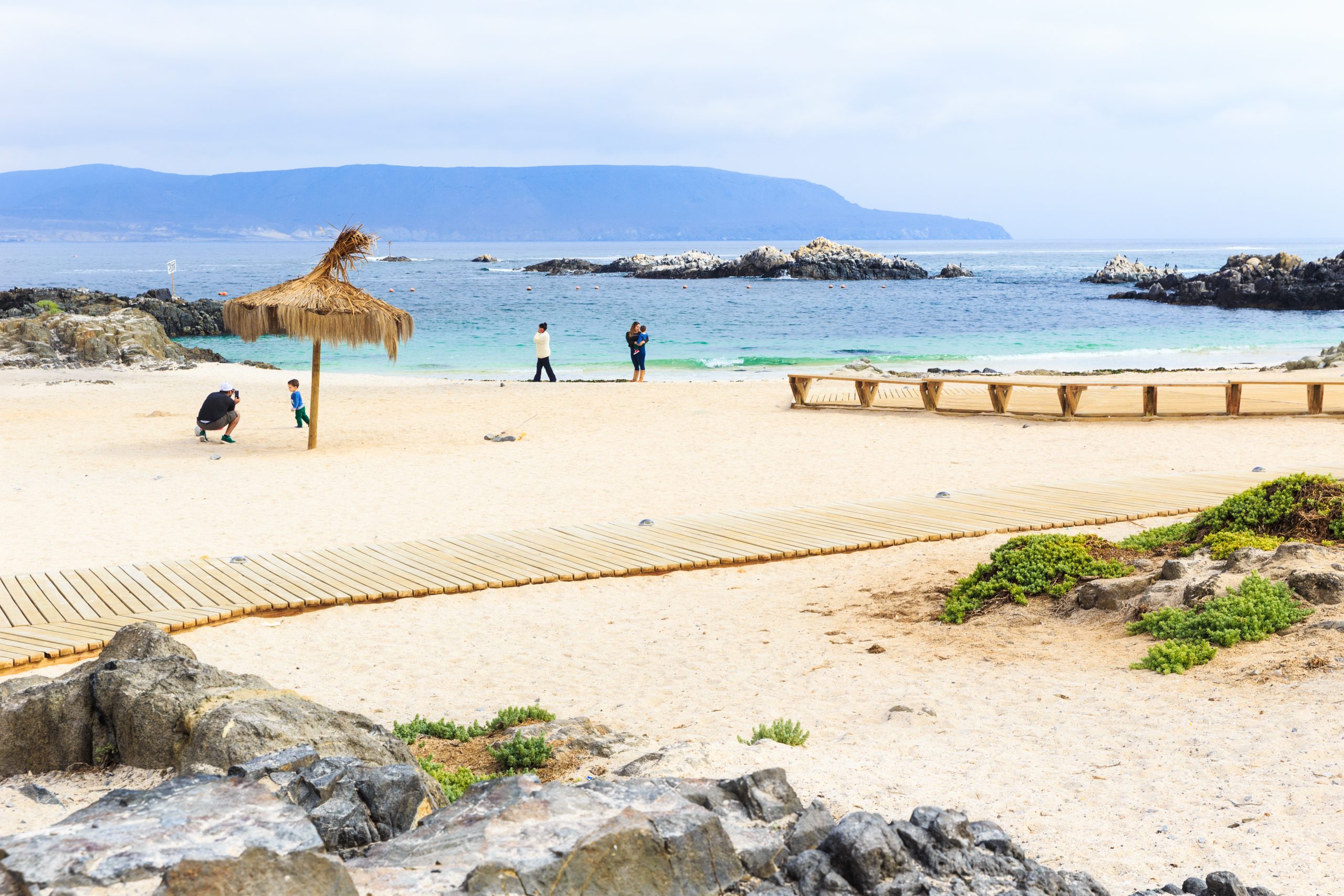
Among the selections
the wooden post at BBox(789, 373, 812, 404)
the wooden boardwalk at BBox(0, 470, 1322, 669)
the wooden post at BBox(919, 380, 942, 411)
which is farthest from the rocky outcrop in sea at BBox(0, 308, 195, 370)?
the wooden boardwalk at BBox(0, 470, 1322, 669)

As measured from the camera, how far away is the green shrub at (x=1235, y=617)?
17.7 feet

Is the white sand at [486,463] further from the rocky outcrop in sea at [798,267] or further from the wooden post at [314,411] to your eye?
the rocky outcrop in sea at [798,267]

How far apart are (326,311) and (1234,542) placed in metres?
11.0

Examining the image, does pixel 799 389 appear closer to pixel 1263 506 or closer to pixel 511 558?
pixel 511 558

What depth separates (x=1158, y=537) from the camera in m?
7.29

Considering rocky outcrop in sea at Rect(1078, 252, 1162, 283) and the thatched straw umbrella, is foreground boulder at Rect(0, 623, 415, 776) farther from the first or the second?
rocky outcrop in sea at Rect(1078, 252, 1162, 283)

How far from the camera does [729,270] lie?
95562 millimetres

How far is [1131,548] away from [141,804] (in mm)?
6266

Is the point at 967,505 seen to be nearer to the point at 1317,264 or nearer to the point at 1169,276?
the point at 1317,264

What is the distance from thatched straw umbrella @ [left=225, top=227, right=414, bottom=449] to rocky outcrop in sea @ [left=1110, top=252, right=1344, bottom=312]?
189 ft

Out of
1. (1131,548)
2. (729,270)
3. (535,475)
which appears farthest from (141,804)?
(729,270)

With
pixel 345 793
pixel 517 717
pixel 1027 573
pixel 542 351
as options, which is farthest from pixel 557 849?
pixel 542 351

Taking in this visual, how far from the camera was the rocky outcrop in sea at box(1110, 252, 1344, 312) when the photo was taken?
57969 mm

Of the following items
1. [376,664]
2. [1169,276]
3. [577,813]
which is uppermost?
[1169,276]
